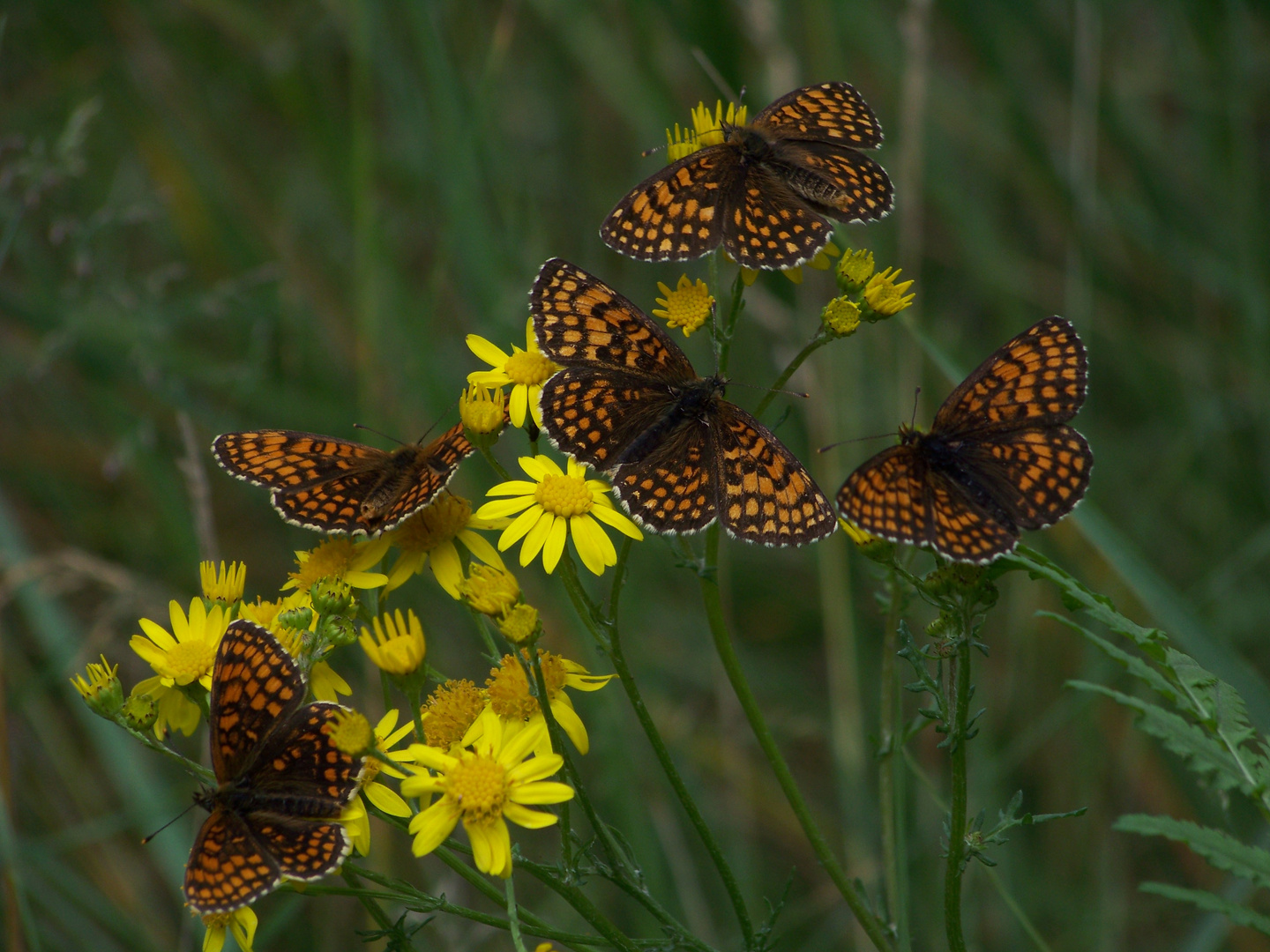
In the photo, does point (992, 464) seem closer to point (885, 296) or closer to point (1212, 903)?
point (885, 296)

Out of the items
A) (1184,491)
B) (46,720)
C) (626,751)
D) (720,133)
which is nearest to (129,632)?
(46,720)

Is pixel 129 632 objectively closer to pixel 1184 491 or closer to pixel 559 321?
pixel 559 321

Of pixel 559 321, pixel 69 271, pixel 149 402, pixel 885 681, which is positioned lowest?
pixel 149 402

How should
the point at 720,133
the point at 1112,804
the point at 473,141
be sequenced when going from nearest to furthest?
the point at 720,133, the point at 473,141, the point at 1112,804

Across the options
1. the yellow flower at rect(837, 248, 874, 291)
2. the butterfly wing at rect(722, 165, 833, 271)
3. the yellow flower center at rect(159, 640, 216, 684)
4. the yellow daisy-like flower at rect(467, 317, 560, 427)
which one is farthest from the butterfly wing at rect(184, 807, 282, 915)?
the yellow flower at rect(837, 248, 874, 291)

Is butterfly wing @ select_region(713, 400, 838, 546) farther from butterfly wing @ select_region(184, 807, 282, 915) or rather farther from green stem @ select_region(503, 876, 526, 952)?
butterfly wing @ select_region(184, 807, 282, 915)

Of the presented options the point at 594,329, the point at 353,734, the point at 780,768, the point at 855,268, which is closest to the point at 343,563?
the point at 353,734
